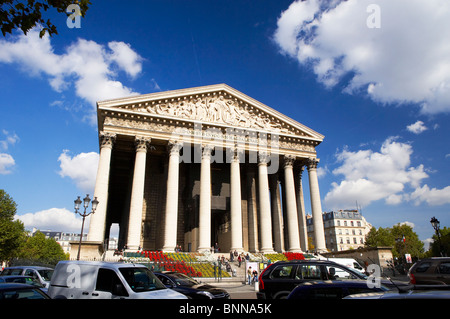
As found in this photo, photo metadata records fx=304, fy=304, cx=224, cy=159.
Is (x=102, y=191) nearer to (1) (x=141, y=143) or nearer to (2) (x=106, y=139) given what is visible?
(2) (x=106, y=139)

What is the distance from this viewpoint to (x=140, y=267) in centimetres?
785

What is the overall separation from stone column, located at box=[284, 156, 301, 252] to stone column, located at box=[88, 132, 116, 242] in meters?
18.6

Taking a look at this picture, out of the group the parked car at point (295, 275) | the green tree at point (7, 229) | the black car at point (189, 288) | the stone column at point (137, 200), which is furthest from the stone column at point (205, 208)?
the green tree at point (7, 229)

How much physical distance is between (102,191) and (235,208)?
1258 cm

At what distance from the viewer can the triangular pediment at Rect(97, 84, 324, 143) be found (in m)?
29.9

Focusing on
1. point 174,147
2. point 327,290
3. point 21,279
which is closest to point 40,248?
point 174,147

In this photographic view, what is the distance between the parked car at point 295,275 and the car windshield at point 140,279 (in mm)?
3308

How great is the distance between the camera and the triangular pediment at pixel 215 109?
2988cm

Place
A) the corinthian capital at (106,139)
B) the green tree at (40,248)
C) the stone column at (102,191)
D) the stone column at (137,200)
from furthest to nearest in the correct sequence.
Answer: the green tree at (40,248) < the corinthian capital at (106,139) < the stone column at (137,200) < the stone column at (102,191)

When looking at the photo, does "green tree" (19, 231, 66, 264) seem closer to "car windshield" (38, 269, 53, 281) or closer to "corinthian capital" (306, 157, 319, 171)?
"corinthian capital" (306, 157, 319, 171)

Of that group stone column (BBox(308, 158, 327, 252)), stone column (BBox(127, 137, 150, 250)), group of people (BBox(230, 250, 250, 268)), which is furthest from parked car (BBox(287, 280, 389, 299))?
stone column (BBox(308, 158, 327, 252))

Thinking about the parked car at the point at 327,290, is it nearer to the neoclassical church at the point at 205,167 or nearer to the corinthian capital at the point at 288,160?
the neoclassical church at the point at 205,167

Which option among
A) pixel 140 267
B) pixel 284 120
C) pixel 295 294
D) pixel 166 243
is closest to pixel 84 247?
pixel 166 243
